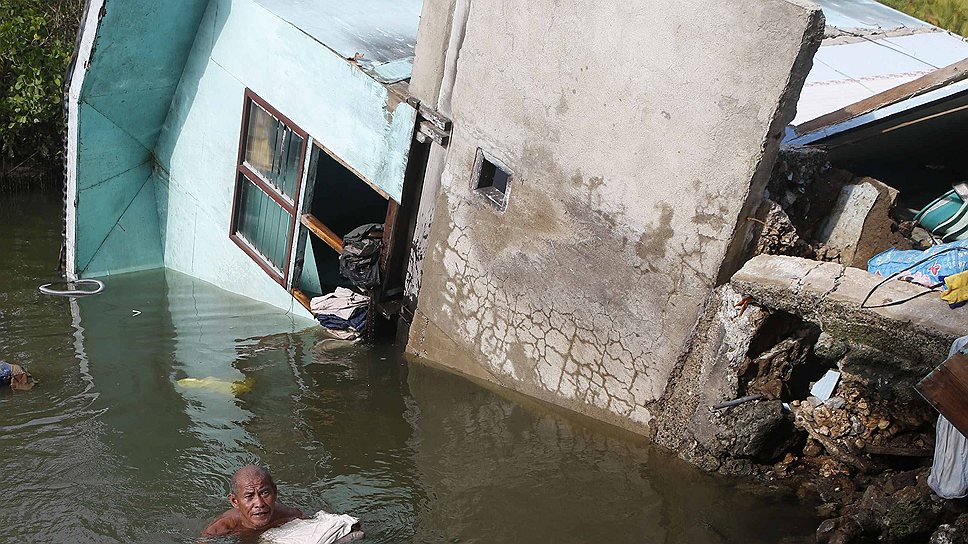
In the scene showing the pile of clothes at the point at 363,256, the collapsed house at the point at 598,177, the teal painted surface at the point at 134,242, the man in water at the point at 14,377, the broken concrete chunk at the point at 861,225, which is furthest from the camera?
the teal painted surface at the point at 134,242

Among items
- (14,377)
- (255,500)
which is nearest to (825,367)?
(255,500)

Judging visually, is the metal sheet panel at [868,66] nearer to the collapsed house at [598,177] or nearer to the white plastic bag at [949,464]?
the collapsed house at [598,177]

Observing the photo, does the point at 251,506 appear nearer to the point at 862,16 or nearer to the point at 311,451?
the point at 311,451

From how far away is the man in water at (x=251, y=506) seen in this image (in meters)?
5.32

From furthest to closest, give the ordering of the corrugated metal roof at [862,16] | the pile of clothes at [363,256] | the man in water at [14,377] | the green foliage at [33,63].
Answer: the green foliage at [33,63] → the corrugated metal roof at [862,16] → the pile of clothes at [363,256] → the man in water at [14,377]

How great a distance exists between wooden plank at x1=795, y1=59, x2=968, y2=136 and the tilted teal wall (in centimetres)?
302

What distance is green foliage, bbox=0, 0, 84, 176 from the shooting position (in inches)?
459

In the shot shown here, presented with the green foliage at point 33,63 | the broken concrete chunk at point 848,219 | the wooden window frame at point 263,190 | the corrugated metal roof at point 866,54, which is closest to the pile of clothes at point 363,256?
the wooden window frame at point 263,190

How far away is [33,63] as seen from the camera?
467 inches

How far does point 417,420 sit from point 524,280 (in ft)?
4.47

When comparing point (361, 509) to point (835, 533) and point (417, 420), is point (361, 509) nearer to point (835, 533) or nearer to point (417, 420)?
point (417, 420)

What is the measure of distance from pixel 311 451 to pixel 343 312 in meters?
1.85

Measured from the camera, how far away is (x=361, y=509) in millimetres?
5965

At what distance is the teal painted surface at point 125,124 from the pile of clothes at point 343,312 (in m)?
3.02
